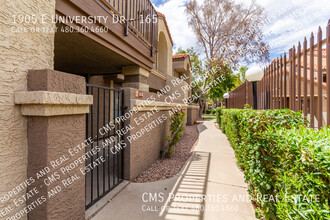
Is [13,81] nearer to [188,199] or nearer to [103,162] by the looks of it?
[103,162]

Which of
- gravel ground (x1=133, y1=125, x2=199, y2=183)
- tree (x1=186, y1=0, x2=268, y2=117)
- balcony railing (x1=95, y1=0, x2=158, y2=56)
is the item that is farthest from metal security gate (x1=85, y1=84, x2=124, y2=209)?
tree (x1=186, y1=0, x2=268, y2=117)

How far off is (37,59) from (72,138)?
1050mm

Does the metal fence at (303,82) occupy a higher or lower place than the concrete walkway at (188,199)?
higher

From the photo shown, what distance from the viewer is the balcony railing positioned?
380cm

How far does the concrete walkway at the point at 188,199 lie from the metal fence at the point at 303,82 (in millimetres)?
1897

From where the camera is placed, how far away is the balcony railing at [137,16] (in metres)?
3.80

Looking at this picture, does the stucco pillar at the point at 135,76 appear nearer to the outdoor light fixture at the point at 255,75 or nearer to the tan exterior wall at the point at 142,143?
the tan exterior wall at the point at 142,143

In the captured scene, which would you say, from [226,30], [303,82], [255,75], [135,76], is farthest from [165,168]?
[226,30]

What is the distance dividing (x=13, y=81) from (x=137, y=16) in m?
3.91

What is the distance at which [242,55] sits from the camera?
1683cm

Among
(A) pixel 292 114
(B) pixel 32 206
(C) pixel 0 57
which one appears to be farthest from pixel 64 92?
(A) pixel 292 114

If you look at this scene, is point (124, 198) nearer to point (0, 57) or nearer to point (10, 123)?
point (10, 123)

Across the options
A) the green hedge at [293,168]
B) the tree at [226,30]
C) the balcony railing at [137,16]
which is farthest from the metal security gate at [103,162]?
the tree at [226,30]

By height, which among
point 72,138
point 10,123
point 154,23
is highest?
point 154,23
